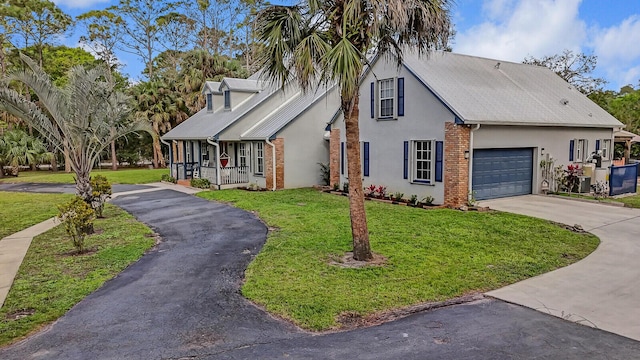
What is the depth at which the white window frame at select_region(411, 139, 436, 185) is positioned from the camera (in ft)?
48.6

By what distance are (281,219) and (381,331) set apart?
768 centimetres

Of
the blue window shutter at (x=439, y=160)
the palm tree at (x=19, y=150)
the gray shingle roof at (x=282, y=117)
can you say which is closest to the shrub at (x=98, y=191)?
the gray shingle roof at (x=282, y=117)

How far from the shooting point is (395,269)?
7.68 meters

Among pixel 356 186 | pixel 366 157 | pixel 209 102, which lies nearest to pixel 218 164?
pixel 209 102

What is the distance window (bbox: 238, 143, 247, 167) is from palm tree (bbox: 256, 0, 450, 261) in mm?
13553

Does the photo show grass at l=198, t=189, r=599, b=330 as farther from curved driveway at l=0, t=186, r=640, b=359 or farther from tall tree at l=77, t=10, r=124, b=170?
tall tree at l=77, t=10, r=124, b=170

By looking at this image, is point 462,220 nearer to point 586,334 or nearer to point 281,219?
point 281,219

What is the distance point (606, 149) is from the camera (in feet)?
65.8

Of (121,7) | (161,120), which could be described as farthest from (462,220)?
(121,7)

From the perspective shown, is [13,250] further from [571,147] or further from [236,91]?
[571,147]

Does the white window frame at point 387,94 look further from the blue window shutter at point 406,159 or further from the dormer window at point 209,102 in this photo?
the dormer window at point 209,102

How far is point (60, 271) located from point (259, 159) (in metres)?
13.4

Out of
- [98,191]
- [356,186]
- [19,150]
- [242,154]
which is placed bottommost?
[98,191]

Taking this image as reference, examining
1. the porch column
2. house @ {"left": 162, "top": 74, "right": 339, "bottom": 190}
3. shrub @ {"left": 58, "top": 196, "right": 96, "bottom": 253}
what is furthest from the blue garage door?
shrub @ {"left": 58, "top": 196, "right": 96, "bottom": 253}
